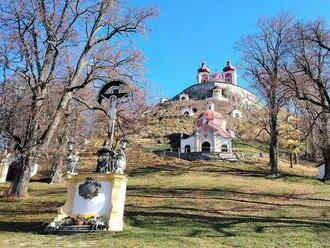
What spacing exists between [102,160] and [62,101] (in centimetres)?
831

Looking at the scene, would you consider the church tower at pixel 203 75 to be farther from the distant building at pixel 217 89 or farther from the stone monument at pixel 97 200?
the stone monument at pixel 97 200

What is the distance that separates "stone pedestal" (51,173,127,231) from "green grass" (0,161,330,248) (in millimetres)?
735

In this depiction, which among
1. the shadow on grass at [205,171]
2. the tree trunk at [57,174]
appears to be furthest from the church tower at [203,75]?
the tree trunk at [57,174]

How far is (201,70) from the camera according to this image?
5172 inches

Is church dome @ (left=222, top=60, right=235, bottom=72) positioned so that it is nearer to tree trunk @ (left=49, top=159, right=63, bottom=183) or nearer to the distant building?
the distant building

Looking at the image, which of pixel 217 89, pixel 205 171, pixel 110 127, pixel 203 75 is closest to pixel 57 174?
pixel 205 171

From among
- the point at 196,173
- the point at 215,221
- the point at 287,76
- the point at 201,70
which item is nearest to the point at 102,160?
the point at 215,221

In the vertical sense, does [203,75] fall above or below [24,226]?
above

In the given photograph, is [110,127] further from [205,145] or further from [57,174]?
[205,145]

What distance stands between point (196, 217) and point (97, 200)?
397 cm

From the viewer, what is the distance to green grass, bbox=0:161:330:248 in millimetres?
11484

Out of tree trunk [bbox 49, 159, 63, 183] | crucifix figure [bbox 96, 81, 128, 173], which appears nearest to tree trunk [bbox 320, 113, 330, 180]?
tree trunk [bbox 49, 159, 63, 183]

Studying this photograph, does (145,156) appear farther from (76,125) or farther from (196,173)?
(76,125)

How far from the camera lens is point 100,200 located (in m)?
13.7
